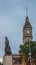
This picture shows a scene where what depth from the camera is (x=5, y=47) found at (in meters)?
65.3

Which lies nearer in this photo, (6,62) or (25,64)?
(6,62)

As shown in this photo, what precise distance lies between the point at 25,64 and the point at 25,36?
6441 centimetres

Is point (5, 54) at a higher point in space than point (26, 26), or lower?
lower

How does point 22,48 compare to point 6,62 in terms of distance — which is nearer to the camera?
point 6,62

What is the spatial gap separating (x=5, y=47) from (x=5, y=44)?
24.7 inches

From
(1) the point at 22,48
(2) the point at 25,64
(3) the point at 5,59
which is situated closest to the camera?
(3) the point at 5,59

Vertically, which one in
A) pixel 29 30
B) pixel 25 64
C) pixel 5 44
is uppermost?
pixel 29 30

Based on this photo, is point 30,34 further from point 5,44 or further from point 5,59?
point 5,59

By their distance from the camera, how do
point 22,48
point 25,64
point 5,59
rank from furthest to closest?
1. point 22,48
2. point 25,64
3. point 5,59

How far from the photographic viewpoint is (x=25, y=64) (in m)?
62.2

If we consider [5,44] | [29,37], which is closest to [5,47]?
[5,44]

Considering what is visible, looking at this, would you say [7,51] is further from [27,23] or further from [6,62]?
[27,23]

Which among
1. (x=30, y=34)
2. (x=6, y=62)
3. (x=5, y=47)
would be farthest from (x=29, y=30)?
(x=6, y=62)

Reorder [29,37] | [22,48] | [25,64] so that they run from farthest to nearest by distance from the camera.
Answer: [29,37] → [22,48] → [25,64]
